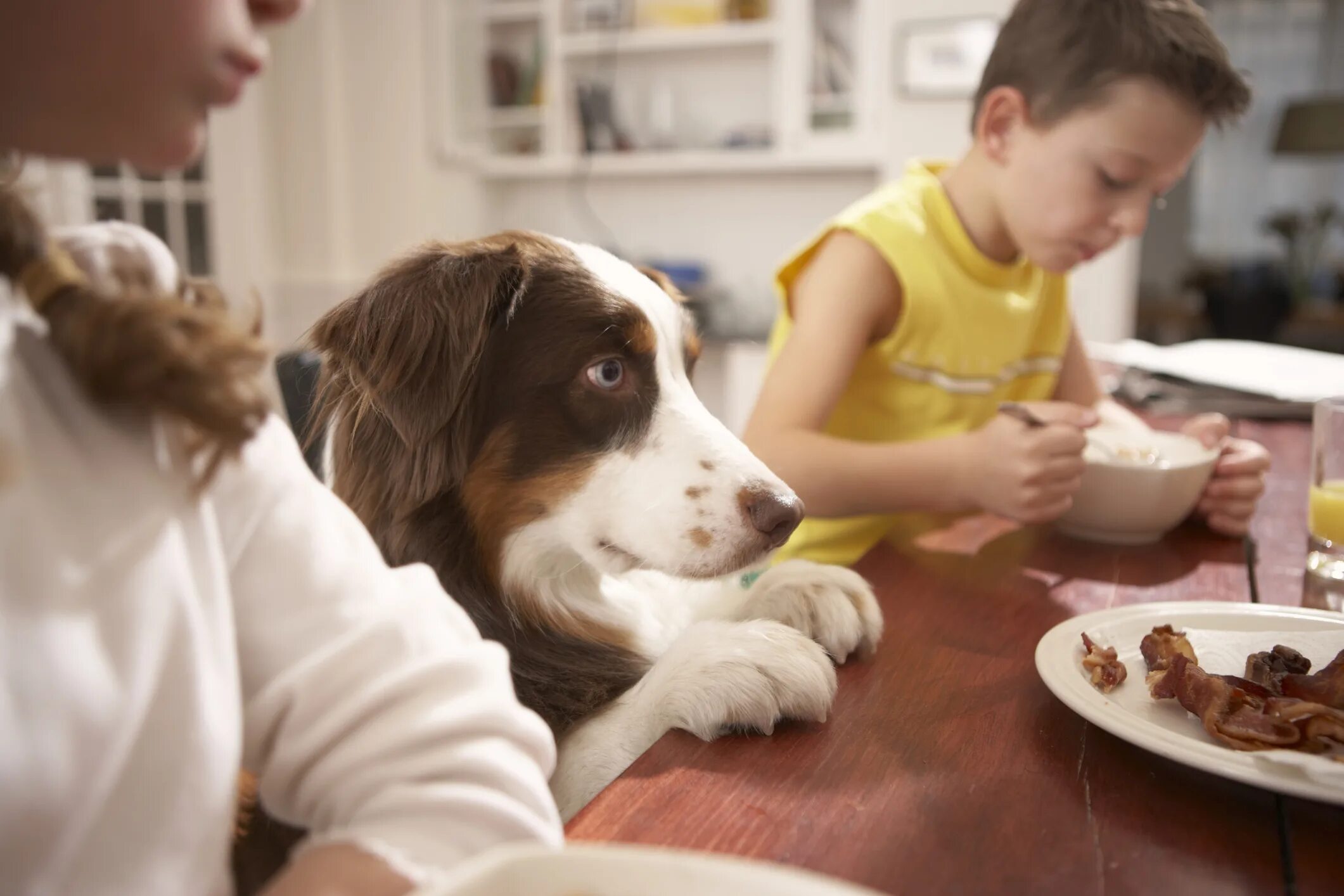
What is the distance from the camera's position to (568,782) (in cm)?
77

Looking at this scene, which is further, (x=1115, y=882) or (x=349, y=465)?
(x=349, y=465)

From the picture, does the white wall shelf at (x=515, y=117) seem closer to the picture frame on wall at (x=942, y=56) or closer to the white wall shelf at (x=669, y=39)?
the white wall shelf at (x=669, y=39)

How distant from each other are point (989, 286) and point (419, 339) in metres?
1.12

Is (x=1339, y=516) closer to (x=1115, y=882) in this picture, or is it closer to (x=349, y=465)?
(x=1115, y=882)

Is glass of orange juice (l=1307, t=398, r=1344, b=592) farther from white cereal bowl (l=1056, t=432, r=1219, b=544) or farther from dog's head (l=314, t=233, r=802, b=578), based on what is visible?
dog's head (l=314, t=233, r=802, b=578)

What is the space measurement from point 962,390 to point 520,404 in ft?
3.10

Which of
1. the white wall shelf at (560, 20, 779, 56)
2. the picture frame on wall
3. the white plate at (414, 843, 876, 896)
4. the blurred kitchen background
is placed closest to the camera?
the white plate at (414, 843, 876, 896)

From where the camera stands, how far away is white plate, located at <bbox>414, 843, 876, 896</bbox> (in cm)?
35

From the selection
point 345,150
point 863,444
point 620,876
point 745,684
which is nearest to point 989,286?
point 863,444

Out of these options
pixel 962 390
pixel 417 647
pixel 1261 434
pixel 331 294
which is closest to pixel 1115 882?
pixel 417 647

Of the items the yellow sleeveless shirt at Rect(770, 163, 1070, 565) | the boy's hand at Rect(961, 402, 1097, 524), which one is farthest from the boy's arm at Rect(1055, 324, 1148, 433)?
the boy's hand at Rect(961, 402, 1097, 524)

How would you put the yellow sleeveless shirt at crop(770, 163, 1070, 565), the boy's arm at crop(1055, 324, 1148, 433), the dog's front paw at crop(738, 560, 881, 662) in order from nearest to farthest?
1. the dog's front paw at crop(738, 560, 881, 662)
2. the yellow sleeveless shirt at crop(770, 163, 1070, 565)
3. the boy's arm at crop(1055, 324, 1148, 433)

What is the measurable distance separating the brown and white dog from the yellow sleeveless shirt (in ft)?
2.10

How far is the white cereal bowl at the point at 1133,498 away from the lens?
1194 millimetres
